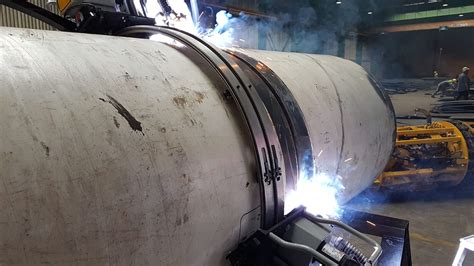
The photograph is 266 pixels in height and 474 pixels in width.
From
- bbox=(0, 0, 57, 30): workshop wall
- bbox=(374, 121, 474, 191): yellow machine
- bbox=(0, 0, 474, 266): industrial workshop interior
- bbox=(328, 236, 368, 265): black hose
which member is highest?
bbox=(0, 0, 57, 30): workshop wall

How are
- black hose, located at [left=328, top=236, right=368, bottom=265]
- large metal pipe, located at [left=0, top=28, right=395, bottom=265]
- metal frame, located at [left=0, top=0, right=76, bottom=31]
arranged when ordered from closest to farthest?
large metal pipe, located at [left=0, top=28, right=395, bottom=265], black hose, located at [left=328, top=236, right=368, bottom=265], metal frame, located at [left=0, top=0, right=76, bottom=31]

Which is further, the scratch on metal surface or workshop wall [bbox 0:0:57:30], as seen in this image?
workshop wall [bbox 0:0:57:30]

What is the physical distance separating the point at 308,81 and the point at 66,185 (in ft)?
3.35

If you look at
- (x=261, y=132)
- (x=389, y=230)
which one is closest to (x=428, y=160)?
(x=389, y=230)

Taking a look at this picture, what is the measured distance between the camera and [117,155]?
2.30 ft

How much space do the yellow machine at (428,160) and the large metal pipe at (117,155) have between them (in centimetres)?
309

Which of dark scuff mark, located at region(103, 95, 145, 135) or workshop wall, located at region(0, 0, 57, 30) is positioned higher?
workshop wall, located at region(0, 0, 57, 30)

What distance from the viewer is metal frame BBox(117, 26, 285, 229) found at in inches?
→ 37.0

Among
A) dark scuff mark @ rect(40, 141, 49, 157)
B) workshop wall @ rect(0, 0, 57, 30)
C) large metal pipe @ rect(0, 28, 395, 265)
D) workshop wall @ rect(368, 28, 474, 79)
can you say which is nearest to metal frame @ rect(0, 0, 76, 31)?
large metal pipe @ rect(0, 28, 395, 265)

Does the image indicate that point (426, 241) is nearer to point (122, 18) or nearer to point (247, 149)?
point (247, 149)

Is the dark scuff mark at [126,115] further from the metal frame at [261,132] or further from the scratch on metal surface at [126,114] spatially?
the metal frame at [261,132]

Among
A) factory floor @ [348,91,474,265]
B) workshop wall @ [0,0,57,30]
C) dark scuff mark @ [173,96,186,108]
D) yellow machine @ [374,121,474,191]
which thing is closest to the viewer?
dark scuff mark @ [173,96,186,108]

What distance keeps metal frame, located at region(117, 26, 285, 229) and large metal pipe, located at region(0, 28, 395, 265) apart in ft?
0.08

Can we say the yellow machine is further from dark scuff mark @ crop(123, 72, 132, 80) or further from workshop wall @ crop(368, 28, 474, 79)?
workshop wall @ crop(368, 28, 474, 79)
